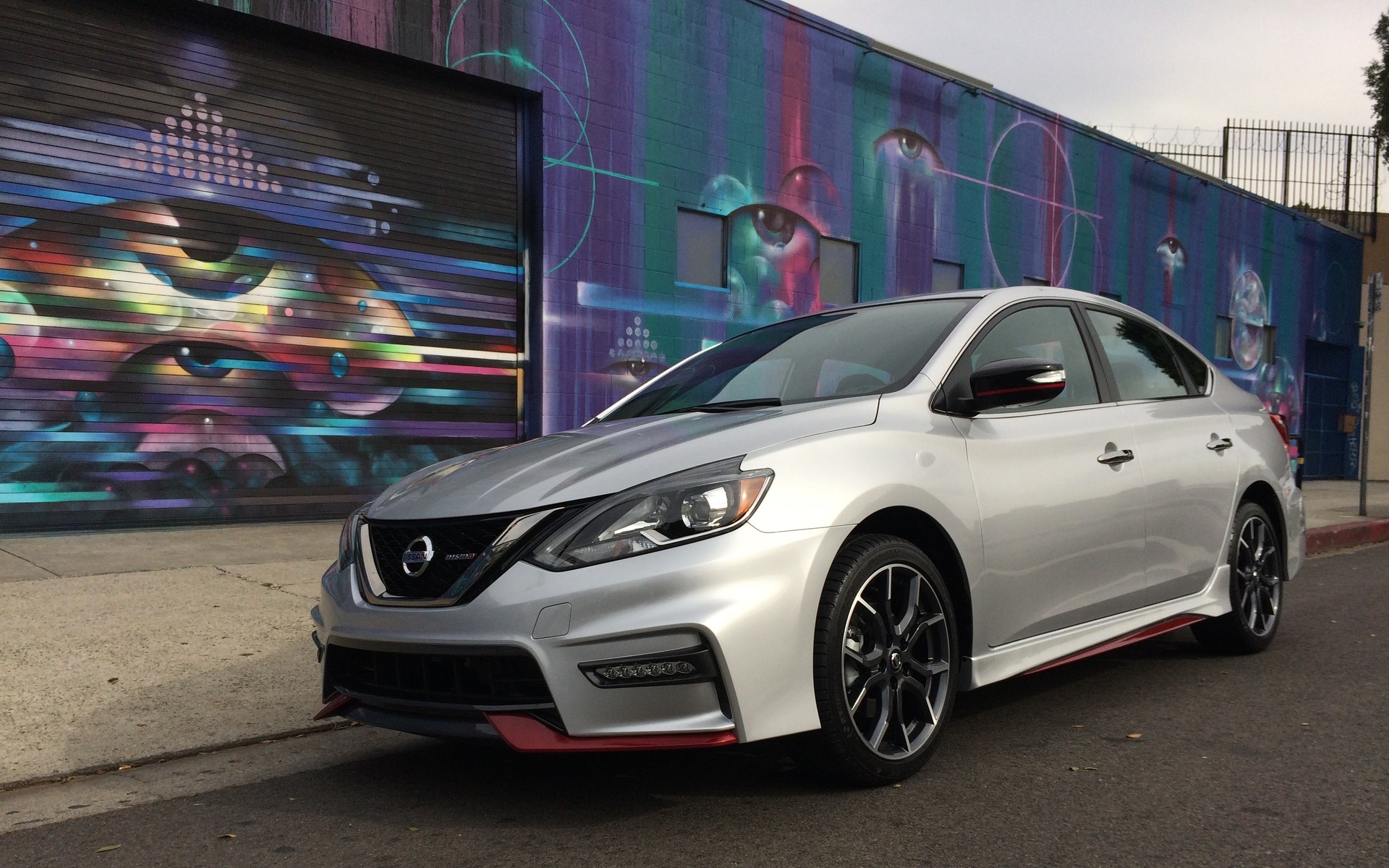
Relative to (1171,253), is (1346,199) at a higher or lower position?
higher

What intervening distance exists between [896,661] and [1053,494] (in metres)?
1.05

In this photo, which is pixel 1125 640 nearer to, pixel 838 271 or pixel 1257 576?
pixel 1257 576

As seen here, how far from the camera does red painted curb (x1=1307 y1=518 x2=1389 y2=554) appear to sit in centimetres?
1153

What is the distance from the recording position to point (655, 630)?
10.1 feet

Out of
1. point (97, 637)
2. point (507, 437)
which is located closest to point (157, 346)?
point (507, 437)

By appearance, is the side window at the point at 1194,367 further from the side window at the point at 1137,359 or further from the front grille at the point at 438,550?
the front grille at the point at 438,550

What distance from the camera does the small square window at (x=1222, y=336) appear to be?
941 inches

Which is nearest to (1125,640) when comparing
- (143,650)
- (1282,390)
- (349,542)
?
(349,542)

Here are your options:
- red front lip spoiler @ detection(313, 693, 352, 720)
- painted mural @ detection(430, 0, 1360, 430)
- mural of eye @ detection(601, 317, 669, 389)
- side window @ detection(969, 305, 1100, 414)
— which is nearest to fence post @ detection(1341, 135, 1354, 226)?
painted mural @ detection(430, 0, 1360, 430)

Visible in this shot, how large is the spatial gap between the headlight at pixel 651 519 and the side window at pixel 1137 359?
2.41 m

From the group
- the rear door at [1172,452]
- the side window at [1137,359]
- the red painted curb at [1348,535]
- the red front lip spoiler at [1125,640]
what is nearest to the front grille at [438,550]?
the red front lip spoiler at [1125,640]

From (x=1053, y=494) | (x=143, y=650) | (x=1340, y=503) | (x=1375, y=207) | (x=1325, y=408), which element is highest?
(x=1375, y=207)

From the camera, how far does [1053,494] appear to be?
423cm

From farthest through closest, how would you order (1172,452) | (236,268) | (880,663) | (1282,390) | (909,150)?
(1282,390) → (909,150) → (236,268) → (1172,452) → (880,663)
